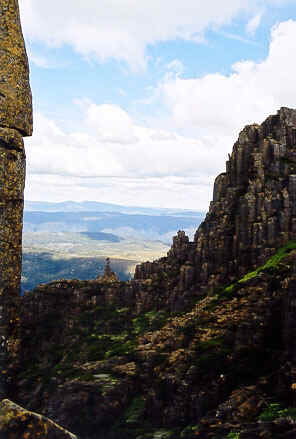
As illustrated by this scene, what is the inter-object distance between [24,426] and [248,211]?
153ft

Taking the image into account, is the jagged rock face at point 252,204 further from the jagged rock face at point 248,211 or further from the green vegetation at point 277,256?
the green vegetation at point 277,256

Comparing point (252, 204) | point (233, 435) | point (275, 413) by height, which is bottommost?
point (233, 435)

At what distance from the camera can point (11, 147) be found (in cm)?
4194

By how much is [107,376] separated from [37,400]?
28.1 ft

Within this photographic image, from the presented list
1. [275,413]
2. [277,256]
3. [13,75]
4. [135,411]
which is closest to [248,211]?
[277,256]

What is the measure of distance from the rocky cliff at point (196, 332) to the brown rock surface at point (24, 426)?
38.0ft

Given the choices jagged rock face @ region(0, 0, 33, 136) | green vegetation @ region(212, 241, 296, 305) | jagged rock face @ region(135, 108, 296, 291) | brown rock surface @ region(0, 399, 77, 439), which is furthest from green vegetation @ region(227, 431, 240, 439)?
jagged rock face @ region(0, 0, 33, 136)

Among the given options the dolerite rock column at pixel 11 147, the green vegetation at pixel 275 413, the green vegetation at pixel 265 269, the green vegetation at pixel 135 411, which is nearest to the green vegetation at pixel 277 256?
the green vegetation at pixel 265 269

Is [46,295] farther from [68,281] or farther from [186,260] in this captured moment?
[186,260]

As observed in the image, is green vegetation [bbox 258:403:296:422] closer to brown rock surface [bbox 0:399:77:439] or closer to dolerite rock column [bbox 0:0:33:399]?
brown rock surface [bbox 0:399:77:439]

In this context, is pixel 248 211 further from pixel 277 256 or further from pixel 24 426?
pixel 24 426

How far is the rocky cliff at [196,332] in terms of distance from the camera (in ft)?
117

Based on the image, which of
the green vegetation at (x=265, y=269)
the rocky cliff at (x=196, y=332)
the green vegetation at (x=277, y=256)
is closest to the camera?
the rocky cliff at (x=196, y=332)

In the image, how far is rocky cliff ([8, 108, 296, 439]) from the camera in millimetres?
35812
